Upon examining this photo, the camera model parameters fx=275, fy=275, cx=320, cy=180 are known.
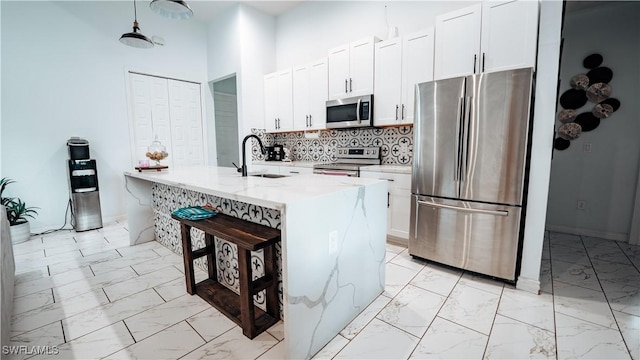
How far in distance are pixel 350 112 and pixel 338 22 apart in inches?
57.2

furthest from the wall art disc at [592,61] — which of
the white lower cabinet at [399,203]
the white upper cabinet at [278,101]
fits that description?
the white upper cabinet at [278,101]

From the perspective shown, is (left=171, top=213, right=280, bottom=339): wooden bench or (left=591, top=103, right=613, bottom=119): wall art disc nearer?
(left=171, top=213, right=280, bottom=339): wooden bench

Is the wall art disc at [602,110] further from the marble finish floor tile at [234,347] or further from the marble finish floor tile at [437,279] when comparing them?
the marble finish floor tile at [234,347]

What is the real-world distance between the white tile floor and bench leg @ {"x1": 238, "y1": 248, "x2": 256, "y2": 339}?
7 cm

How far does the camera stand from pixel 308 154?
14.8 feet

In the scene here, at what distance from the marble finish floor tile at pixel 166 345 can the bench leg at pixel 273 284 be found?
1.38ft

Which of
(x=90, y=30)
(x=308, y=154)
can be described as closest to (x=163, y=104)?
(x=90, y=30)

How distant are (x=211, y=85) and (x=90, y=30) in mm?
1747

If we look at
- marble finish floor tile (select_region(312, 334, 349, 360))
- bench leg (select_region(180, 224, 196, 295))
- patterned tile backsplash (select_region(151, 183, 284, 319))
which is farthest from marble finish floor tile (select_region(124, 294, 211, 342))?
marble finish floor tile (select_region(312, 334, 349, 360))

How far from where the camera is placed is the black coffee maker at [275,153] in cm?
466

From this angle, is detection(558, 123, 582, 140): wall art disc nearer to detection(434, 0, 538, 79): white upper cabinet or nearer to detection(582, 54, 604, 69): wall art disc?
detection(582, 54, 604, 69): wall art disc

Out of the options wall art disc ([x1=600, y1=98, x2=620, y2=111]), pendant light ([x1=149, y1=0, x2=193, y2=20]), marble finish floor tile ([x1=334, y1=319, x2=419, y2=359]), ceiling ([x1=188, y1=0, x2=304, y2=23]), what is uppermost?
ceiling ([x1=188, y1=0, x2=304, y2=23])

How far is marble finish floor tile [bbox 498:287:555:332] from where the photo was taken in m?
1.74

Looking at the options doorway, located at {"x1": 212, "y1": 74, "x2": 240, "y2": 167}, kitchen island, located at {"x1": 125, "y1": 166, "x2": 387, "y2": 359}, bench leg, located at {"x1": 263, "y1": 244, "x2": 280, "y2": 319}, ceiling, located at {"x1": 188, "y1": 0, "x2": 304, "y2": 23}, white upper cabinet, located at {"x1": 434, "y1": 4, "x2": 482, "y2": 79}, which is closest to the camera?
kitchen island, located at {"x1": 125, "y1": 166, "x2": 387, "y2": 359}
